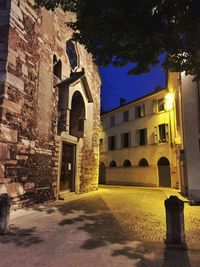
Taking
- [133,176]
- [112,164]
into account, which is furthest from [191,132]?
[112,164]

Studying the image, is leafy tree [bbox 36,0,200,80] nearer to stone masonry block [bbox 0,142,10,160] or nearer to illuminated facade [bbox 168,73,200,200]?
stone masonry block [bbox 0,142,10,160]

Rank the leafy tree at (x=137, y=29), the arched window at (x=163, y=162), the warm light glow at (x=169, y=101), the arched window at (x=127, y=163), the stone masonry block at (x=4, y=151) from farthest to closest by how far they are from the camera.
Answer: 1. the arched window at (x=127, y=163)
2. the arched window at (x=163, y=162)
3. the warm light glow at (x=169, y=101)
4. the stone masonry block at (x=4, y=151)
5. the leafy tree at (x=137, y=29)

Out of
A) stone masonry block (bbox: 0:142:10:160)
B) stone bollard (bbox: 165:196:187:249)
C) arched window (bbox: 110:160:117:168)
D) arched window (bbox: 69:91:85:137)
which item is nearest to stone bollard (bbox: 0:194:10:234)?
stone masonry block (bbox: 0:142:10:160)

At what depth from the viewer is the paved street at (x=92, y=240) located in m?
3.58

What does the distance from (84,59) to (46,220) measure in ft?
33.0

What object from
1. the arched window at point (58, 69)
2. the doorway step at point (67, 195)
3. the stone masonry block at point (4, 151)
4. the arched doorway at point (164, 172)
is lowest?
the doorway step at point (67, 195)

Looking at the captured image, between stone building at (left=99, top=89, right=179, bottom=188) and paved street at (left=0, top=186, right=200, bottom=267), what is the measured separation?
→ 12812mm

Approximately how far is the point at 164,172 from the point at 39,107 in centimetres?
1484

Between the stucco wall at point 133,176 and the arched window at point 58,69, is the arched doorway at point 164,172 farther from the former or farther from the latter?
the arched window at point 58,69

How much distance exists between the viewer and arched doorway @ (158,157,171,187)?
2005 cm

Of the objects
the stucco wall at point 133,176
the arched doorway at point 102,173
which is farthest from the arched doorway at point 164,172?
the arched doorway at point 102,173

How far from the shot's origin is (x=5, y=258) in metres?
3.65

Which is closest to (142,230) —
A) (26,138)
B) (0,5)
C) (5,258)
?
(5,258)

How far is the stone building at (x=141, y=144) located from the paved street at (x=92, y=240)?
12812 millimetres
